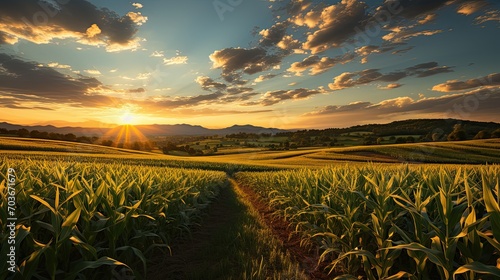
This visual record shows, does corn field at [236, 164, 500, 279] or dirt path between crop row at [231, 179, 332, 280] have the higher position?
corn field at [236, 164, 500, 279]

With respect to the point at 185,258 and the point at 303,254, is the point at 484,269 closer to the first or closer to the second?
the point at 303,254

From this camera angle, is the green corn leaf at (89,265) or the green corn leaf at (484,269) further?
the green corn leaf at (89,265)

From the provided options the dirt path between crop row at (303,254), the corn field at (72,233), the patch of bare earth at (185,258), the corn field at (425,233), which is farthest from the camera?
the dirt path between crop row at (303,254)

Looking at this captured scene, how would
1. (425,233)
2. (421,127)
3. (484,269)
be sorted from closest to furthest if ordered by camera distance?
1. (484,269)
2. (425,233)
3. (421,127)

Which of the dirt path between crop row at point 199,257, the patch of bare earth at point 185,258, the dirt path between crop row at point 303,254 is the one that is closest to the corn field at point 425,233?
the dirt path between crop row at point 303,254

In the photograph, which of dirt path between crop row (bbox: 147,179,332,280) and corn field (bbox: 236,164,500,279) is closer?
corn field (bbox: 236,164,500,279)

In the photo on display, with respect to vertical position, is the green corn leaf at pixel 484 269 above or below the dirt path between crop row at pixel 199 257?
above

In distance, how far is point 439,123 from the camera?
364ft

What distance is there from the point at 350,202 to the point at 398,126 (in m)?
136

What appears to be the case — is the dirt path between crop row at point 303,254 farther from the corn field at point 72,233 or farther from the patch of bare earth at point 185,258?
the corn field at point 72,233

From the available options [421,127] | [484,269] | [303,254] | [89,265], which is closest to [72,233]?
[89,265]

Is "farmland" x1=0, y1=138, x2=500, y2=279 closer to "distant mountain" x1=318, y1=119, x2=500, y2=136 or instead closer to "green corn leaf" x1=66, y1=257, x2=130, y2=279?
"green corn leaf" x1=66, y1=257, x2=130, y2=279

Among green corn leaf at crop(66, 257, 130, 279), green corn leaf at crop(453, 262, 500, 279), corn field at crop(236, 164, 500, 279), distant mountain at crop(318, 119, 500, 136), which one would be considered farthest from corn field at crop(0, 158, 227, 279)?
distant mountain at crop(318, 119, 500, 136)

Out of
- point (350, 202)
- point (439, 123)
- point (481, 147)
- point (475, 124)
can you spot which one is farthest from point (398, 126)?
point (350, 202)
